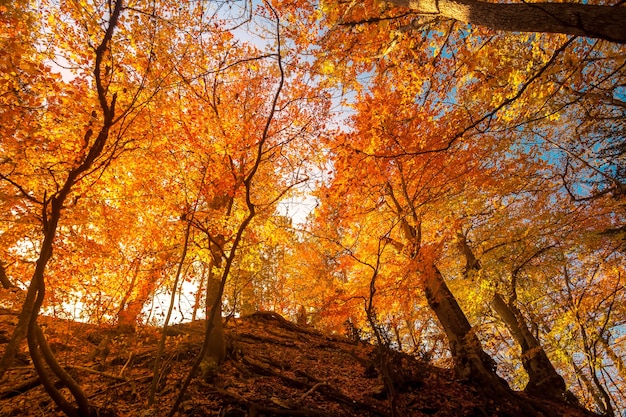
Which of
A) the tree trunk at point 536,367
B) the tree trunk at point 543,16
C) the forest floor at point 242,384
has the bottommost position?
the forest floor at point 242,384

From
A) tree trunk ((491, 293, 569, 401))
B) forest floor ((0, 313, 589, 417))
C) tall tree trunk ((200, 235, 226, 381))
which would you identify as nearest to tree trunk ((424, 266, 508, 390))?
forest floor ((0, 313, 589, 417))

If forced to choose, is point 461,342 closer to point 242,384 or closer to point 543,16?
point 242,384

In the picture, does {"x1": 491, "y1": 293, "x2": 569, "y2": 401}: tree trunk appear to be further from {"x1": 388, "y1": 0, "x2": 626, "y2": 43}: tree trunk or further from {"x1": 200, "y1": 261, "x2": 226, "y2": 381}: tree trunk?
{"x1": 200, "y1": 261, "x2": 226, "y2": 381}: tree trunk

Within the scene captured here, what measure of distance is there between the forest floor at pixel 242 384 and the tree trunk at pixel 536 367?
0.70 m

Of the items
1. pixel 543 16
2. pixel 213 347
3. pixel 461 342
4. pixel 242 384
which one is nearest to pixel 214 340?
pixel 213 347

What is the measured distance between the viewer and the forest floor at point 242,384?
565 cm

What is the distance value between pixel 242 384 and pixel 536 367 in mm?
8326

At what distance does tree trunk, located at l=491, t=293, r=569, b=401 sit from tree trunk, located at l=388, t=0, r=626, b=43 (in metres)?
8.16

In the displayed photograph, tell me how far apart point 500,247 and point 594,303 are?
10.8 feet

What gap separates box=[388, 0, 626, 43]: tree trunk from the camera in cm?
279

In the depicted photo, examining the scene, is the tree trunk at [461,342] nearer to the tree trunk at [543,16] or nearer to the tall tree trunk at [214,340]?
the tall tree trunk at [214,340]

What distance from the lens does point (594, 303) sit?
8.54 m

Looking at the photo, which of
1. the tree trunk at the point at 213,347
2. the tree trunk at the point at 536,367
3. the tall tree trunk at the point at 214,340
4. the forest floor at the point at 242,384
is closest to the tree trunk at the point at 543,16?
the forest floor at the point at 242,384

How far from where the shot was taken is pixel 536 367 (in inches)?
336
